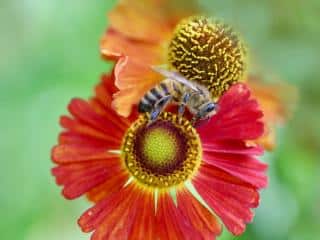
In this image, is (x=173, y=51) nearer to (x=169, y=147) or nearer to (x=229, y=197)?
(x=169, y=147)

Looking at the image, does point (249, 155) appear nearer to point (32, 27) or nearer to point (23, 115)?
point (23, 115)

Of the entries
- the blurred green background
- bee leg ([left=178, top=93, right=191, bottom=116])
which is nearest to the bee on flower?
bee leg ([left=178, top=93, right=191, bottom=116])

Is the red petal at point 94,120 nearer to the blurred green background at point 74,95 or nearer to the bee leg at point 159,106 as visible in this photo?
the bee leg at point 159,106

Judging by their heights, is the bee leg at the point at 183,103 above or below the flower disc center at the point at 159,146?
above

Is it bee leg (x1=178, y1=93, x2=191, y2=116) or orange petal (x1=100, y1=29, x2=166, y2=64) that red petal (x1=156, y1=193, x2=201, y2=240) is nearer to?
bee leg (x1=178, y1=93, x2=191, y2=116)

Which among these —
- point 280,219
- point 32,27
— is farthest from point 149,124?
point 32,27

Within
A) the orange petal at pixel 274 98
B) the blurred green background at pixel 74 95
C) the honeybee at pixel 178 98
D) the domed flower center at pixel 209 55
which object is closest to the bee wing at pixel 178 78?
the honeybee at pixel 178 98

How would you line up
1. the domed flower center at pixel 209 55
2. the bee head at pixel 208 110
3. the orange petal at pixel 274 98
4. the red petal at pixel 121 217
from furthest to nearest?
the orange petal at pixel 274 98 → the domed flower center at pixel 209 55 → the bee head at pixel 208 110 → the red petal at pixel 121 217
